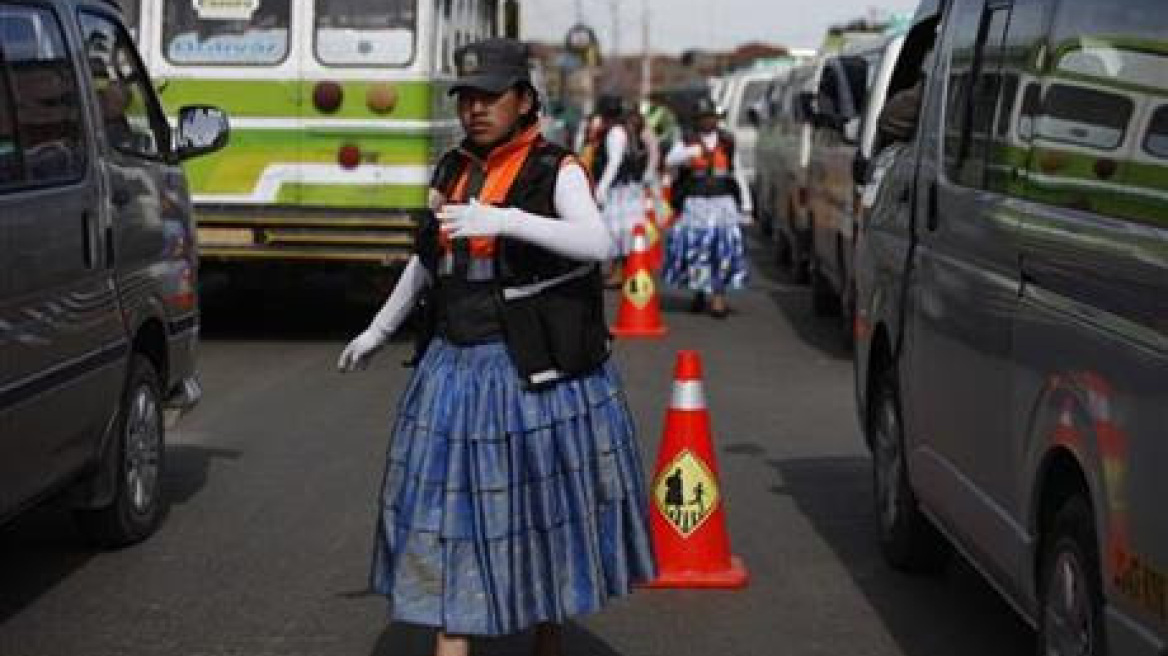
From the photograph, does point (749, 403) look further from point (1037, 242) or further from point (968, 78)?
point (1037, 242)

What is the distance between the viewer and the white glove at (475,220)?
4.73 meters

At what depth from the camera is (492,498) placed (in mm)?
4867

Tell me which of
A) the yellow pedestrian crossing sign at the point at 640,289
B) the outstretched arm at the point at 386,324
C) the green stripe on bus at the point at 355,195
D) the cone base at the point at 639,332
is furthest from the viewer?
the cone base at the point at 639,332

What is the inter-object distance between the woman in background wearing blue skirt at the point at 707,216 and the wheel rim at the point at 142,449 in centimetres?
874

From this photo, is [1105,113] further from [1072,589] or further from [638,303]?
[638,303]

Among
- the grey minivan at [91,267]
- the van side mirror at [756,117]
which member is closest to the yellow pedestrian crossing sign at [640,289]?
the grey minivan at [91,267]

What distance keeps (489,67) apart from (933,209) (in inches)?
80.2

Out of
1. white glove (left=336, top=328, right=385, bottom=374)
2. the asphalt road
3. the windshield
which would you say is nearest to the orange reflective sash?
white glove (left=336, top=328, right=385, bottom=374)

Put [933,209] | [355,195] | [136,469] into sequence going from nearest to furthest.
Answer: [933,209] → [136,469] → [355,195]

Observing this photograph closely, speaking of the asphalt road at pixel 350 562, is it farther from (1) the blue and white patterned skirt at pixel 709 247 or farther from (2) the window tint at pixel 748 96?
(2) the window tint at pixel 748 96

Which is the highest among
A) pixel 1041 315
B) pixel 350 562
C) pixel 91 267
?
pixel 1041 315

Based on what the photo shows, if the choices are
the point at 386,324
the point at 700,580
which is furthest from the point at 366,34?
the point at 386,324

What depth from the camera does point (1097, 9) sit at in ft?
15.7

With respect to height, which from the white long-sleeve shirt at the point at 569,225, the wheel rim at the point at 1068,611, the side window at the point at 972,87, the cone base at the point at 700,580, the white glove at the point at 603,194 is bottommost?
the white glove at the point at 603,194
